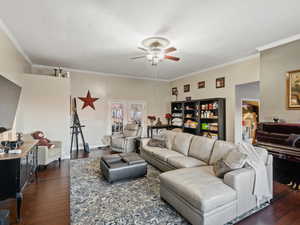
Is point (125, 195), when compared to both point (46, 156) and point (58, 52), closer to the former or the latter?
point (46, 156)

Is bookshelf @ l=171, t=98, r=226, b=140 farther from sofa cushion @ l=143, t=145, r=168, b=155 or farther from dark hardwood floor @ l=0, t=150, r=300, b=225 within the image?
dark hardwood floor @ l=0, t=150, r=300, b=225

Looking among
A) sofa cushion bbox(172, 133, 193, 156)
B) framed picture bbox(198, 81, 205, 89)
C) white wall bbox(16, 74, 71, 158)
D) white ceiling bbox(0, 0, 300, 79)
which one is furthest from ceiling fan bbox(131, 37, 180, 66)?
white wall bbox(16, 74, 71, 158)

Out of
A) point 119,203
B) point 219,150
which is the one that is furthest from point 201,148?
point 119,203

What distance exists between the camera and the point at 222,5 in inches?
90.1

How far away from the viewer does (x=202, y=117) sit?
18.7 feet

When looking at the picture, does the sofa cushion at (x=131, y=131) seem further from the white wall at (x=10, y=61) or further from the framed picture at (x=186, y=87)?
the white wall at (x=10, y=61)

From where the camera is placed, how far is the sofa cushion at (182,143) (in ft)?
12.0

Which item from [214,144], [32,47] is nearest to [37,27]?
[32,47]

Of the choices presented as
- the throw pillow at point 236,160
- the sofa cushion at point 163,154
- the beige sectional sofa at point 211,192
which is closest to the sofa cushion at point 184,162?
the beige sectional sofa at point 211,192

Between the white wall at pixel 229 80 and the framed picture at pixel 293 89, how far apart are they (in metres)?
1.02

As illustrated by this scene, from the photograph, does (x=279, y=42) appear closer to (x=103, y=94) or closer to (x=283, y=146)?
(x=283, y=146)

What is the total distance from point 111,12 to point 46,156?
3.43m

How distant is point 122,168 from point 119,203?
731mm

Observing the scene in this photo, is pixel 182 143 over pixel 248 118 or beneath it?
beneath
